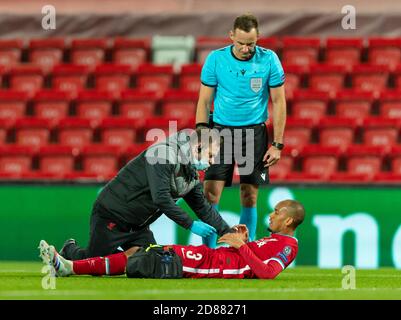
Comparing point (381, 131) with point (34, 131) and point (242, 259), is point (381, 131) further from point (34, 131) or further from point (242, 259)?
point (242, 259)

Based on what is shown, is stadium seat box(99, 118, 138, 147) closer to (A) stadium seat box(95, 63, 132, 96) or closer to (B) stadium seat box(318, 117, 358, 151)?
(A) stadium seat box(95, 63, 132, 96)

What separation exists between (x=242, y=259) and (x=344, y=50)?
8134mm

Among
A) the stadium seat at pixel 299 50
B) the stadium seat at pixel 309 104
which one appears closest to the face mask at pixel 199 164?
the stadium seat at pixel 309 104

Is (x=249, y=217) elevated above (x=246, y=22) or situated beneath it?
situated beneath

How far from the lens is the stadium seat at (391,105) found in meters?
14.7

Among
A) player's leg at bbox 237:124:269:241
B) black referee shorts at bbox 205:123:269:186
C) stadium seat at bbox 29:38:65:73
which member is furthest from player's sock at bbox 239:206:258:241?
stadium seat at bbox 29:38:65:73

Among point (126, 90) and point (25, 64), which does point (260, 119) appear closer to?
point (126, 90)

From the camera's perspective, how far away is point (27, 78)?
1585 cm

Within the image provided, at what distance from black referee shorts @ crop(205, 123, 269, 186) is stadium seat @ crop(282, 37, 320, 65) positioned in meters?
6.71

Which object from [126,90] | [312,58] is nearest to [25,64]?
[126,90]

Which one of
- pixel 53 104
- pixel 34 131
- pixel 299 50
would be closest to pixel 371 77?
pixel 299 50

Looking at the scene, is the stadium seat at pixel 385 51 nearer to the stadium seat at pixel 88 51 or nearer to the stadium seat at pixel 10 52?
the stadium seat at pixel 88 51

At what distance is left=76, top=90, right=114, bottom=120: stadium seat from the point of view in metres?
15.2

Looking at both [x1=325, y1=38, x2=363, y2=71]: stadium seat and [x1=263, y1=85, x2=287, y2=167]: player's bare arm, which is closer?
[x1=263, y1=85, x2=287, y2=167]: player's bare arm
